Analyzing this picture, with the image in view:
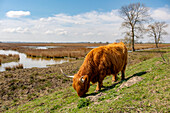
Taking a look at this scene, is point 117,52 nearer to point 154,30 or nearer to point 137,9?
point 137,9

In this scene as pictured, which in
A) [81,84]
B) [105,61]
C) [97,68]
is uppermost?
[105,61]

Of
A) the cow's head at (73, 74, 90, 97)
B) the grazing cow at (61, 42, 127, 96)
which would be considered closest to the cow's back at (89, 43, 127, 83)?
the grazing cow at (61, 42, 127, 96)

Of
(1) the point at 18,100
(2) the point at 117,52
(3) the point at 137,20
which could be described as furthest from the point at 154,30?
(1) the point at 18,100

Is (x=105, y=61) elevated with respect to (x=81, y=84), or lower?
elevated

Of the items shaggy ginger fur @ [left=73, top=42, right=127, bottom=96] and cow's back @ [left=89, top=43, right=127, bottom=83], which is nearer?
shaggy ginger fur @ [left=73, top=42, right=127, bottom=96]

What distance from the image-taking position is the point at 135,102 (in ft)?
13.9

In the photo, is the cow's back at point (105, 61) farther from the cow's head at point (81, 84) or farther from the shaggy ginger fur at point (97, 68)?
the cow's head at point (81, 84)

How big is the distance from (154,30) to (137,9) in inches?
635

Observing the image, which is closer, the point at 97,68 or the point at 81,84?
the point at 81,84

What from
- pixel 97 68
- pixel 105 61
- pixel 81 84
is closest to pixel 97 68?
pixel 97 68

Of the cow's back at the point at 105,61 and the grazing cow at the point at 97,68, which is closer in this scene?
the grazing cow at the point at 97,68

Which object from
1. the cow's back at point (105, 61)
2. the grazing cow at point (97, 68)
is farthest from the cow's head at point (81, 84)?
the cow's back at point (105, 61)

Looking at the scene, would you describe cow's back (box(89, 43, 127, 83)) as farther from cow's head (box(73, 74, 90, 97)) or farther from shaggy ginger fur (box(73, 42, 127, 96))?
cow's head (box(73, 74, 90, 97))

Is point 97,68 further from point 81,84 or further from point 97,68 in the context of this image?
point 81,84
